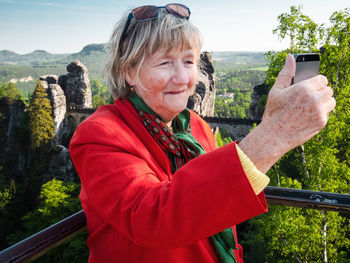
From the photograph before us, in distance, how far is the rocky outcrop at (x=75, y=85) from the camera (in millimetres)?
34594

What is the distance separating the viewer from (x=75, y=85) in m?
34.8

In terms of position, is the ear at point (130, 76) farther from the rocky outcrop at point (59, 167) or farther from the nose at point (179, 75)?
the rocky outcrop at point (59, 167)

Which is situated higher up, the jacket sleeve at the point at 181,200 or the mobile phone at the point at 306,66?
the mobile phone at the point at 306,66

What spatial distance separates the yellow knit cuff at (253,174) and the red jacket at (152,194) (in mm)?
24

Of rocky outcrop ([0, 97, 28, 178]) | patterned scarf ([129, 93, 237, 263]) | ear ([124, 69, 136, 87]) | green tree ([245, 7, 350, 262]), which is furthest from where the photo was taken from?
rocky outcrop ([0, 97, 28, 178])

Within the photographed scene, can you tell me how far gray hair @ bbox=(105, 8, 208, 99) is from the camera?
4.44ft

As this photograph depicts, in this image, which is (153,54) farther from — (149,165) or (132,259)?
(132,259)

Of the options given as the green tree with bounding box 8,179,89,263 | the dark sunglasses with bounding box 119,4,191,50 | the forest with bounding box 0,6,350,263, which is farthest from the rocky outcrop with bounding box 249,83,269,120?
the dark sunglasses with bounding box 119,4,191,50

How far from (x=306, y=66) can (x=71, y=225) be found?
1278 mm

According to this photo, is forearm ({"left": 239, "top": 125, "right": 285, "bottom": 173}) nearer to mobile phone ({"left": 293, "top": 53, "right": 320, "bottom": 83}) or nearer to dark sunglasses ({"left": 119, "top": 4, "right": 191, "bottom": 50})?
mobile phone ({"left": 293, "top": 53, "right": 320, "bottom": 83})

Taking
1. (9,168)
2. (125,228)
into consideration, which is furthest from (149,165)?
(9,168)

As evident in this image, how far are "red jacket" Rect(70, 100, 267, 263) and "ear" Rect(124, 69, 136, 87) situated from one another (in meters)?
0.32

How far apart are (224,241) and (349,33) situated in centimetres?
1389

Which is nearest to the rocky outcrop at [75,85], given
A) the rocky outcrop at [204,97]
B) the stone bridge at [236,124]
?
the rocky outcrop at [204,97]
